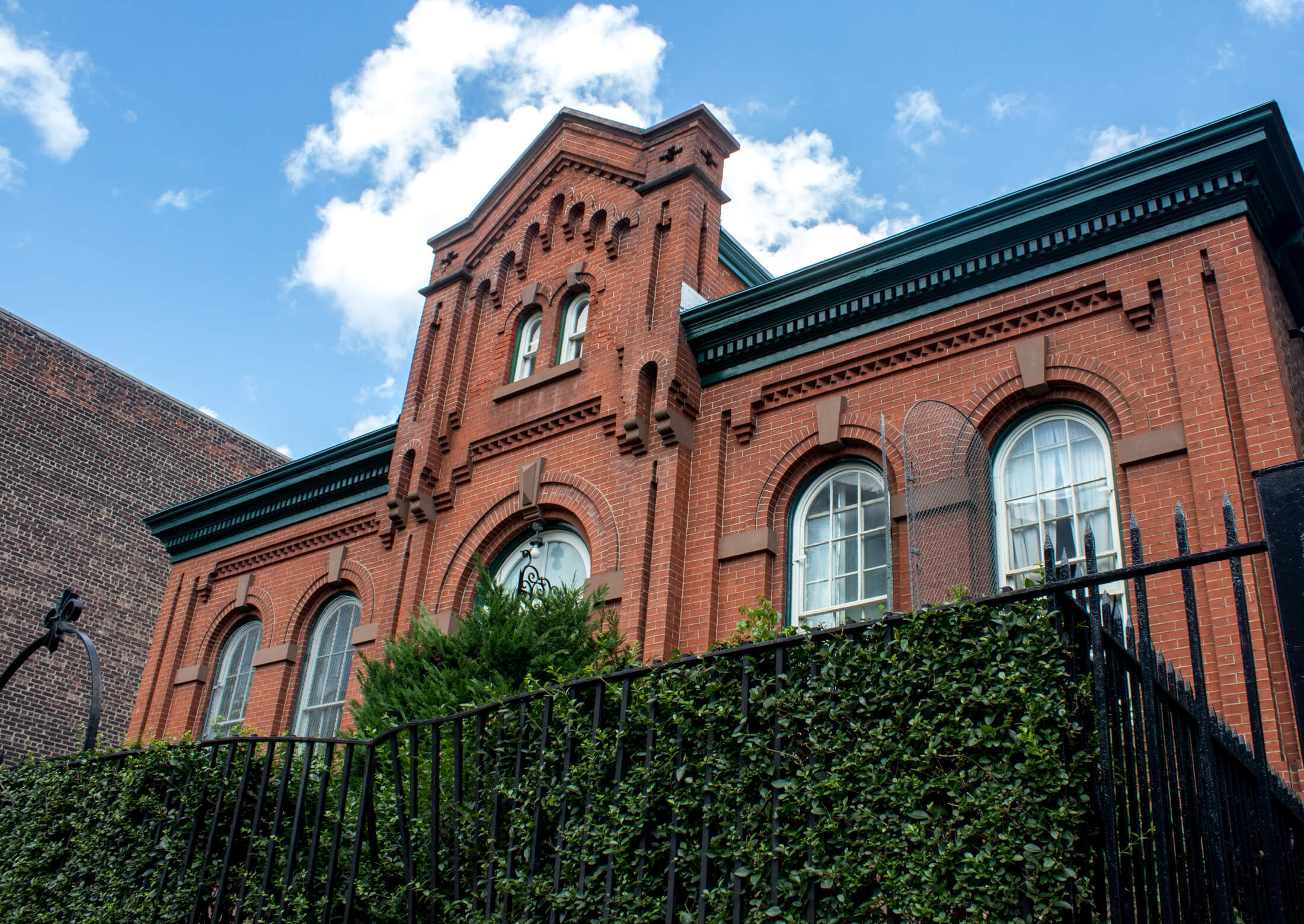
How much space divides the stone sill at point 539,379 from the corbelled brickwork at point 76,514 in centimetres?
1264

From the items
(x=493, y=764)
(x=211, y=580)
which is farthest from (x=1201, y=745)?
(x=211, y=580)

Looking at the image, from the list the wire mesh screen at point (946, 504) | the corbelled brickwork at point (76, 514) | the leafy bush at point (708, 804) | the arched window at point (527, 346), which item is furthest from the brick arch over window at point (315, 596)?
the wire mesh screen at point (946, 504)

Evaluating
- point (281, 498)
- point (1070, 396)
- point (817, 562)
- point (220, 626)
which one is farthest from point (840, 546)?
point (220, 626)

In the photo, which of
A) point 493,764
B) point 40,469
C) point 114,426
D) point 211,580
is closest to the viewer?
point 493,764

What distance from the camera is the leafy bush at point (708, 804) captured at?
4.79 meters

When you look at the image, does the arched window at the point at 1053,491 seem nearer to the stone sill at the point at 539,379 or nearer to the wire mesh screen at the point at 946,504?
the wire mesh screen at the point at 946,504

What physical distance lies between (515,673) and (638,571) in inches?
85.5

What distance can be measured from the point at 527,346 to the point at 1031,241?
7227 mm

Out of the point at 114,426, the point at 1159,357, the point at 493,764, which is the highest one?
the point at 114,426

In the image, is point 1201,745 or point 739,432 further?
point 739,432

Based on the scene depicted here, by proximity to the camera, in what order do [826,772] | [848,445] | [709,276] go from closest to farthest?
[826,772] → [848,445] → [709,276]

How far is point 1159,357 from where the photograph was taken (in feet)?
33.3

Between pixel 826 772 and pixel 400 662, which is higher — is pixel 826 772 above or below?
below

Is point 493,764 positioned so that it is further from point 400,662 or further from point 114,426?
point 114,426
